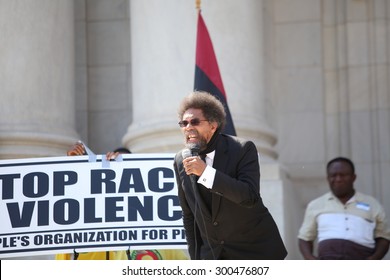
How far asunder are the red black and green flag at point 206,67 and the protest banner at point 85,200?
5.59 ft

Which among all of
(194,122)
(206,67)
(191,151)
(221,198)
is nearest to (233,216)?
(221,198)

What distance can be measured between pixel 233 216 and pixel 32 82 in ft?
17.5

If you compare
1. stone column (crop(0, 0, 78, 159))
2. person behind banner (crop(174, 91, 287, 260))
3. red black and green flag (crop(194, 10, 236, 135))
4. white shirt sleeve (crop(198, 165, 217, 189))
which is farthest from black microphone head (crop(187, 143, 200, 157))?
stone column (crop(0, 0, 78, 159))

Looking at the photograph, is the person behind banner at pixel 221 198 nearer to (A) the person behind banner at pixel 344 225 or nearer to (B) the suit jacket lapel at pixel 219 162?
(B) the suit jacket lapel at pixel 219 162

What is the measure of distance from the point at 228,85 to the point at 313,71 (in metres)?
2.05

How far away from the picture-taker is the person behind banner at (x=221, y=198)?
6340mm

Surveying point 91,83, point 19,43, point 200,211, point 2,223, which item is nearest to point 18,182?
point 2,223

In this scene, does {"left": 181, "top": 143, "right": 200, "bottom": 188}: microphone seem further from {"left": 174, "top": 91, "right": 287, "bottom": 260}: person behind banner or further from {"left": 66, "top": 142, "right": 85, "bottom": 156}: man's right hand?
{"left": 66, "top": 142, "right": 85, "bottom": 156}: man's right hand

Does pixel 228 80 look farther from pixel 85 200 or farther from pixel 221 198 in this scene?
pixel 221 198

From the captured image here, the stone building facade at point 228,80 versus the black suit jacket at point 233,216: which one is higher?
the stone building facade at point 228,80

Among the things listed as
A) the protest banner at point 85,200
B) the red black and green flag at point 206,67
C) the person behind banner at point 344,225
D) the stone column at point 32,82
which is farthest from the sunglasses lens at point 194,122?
the stone column at point 32,82

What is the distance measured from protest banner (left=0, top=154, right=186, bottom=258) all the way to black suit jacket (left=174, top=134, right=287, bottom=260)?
1.81 meters

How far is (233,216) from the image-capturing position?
6348 millimetres

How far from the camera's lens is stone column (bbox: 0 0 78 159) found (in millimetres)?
11109
